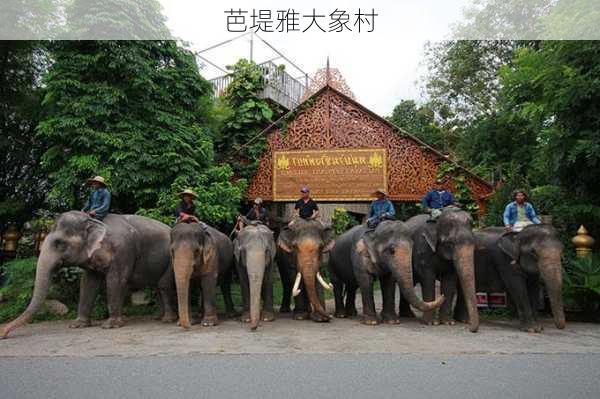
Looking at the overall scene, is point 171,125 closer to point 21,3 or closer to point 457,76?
point 21,3

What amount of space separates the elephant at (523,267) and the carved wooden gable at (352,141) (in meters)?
3.53

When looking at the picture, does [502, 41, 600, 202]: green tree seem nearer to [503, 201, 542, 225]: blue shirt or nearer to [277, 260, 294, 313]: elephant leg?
[503, 201, 542, 225]: blue shirt

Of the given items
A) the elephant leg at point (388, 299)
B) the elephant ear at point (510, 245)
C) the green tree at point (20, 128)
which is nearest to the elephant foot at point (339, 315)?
the elephant leg at point (388, 299)

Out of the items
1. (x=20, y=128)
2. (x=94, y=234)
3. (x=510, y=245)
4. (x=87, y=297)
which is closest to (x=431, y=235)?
(x=510, y=245)

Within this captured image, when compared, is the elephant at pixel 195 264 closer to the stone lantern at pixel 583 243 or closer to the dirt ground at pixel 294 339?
the dirt ground at pixel 294 339

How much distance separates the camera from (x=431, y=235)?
8.83m

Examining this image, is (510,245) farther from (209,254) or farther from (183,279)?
(183,279)

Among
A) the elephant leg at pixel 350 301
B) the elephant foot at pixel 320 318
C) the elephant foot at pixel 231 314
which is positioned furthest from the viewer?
the elephant leg at pixel 350 301

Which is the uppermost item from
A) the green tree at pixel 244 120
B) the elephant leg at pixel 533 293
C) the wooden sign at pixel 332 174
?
the green tree at pixel 244 120

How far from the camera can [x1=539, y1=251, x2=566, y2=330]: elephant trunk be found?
7625 mm

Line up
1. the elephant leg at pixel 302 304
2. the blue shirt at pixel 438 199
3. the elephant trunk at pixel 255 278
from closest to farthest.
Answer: the elephant trunk at pixel 255 278 → the elephant leg at pixel 302 304 → the blue shirt at pixel 438 199

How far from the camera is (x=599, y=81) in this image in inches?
341

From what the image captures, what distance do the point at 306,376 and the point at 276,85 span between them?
41.3 feet

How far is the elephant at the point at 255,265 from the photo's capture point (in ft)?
25.4
